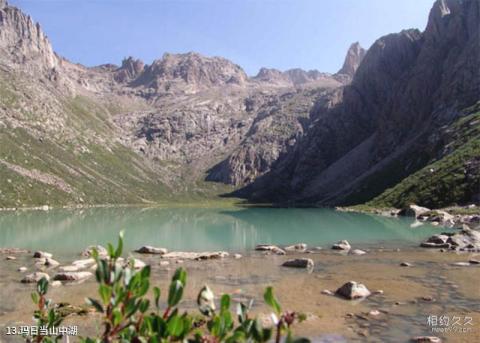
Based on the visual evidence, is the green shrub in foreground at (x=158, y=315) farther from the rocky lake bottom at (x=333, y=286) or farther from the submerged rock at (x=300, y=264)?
the submerged rock at (x=300, y=264)

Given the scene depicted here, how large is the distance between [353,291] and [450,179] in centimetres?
9008

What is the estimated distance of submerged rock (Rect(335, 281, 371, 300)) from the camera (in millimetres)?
24288

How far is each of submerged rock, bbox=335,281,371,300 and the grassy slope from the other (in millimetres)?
81279

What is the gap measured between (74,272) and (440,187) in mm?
95765

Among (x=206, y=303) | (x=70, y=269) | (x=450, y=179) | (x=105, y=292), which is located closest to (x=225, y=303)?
(x=206, y=303)

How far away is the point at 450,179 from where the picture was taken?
10256 centimetres

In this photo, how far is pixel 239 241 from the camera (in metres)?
56.8

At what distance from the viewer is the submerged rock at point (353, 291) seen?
24288 millimetres

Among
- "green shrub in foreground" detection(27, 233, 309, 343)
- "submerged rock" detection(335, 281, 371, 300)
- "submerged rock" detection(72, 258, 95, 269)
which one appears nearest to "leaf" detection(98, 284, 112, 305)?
"green shrub in foreground" detection(27, 233, 309, 343)

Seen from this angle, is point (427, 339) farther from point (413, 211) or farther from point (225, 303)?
point (413, 211)

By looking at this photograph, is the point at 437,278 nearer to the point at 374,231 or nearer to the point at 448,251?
the point at 448,251

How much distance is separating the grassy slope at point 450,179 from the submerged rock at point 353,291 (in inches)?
3200

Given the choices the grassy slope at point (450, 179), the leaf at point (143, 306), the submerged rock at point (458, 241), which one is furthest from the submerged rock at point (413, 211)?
the leaf at point (143, 306)

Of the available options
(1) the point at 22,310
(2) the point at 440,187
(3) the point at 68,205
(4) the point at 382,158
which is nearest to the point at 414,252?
(1) the point at 22,310
